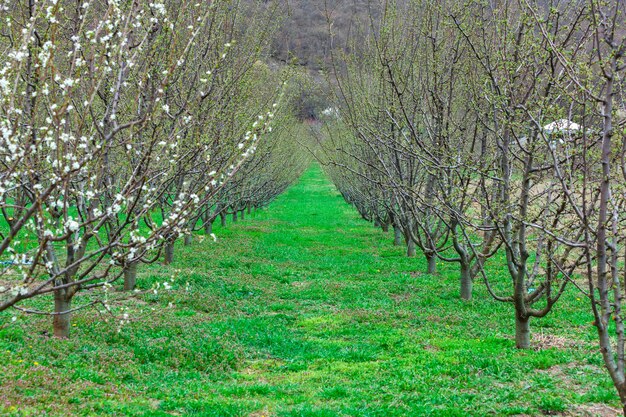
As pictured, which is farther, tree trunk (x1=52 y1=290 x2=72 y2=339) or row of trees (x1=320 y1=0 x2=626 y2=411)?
tree trunk (x1=52 y1=290 x2=72 y2=339)

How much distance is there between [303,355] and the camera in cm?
914

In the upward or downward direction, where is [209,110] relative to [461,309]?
upward

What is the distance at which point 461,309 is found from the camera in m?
12.1

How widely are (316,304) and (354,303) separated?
784 mm

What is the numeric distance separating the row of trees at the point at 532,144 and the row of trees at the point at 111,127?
102 inches

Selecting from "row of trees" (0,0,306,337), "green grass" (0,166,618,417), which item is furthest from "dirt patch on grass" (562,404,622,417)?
"row of trees" (0,0,306,337)

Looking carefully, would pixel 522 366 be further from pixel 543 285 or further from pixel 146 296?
pixel 146 296

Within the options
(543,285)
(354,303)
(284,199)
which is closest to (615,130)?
(543,285)

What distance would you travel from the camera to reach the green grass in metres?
6.41

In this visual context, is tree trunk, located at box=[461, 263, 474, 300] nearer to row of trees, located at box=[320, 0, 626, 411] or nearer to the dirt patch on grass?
row of trees, located at box=[320, 0, 626, 411]

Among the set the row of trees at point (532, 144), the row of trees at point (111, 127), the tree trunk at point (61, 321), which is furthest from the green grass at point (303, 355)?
the row of trees at point (111, 127)

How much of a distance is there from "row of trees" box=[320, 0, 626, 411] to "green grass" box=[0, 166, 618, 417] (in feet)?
2.68

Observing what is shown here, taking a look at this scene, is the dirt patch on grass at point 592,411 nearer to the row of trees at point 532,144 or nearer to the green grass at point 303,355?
the green grass at point 303,355

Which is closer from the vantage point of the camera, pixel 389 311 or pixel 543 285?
pixel 543 285
